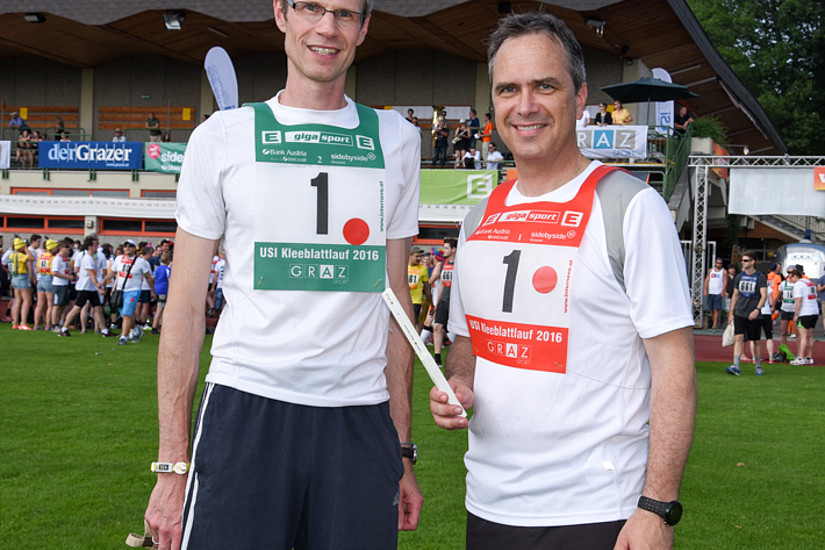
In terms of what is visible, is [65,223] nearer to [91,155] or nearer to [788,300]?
[91,155]

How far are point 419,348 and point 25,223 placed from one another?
31254 millimetres

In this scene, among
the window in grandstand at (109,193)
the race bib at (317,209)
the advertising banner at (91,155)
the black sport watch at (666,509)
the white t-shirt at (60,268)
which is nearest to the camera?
the black sport watch at (666,509)

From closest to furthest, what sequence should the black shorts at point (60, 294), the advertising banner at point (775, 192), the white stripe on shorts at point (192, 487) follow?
the white stripe on shorts at point (192, 487) → the black shorts at point (60, 294) → the advertising banner at point (775, 192)

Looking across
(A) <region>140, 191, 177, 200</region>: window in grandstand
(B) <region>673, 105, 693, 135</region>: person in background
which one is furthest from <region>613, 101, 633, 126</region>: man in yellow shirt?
(A) <region>140, 191, 177, 200</region>: window in grandstand

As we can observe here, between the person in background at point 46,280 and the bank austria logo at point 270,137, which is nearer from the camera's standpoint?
the bank austria logo at point 270,137

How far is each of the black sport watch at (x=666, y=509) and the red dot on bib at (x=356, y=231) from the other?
1041mm

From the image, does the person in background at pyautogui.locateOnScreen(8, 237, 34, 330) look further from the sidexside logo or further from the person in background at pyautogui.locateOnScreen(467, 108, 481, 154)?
the sidexside logo

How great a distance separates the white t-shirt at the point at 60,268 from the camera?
17.7 meters

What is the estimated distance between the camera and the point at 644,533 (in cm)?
213

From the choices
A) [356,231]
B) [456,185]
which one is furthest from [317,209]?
[456,185]

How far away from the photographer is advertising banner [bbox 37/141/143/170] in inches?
1174

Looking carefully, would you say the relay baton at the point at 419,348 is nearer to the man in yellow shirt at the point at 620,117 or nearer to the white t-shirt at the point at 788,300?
the white t-shirt at the point at 788,300

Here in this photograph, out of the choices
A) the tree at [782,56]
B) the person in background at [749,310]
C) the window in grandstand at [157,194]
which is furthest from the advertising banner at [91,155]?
the tree at [782,56]

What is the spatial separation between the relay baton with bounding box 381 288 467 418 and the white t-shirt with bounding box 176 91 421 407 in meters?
0.13
